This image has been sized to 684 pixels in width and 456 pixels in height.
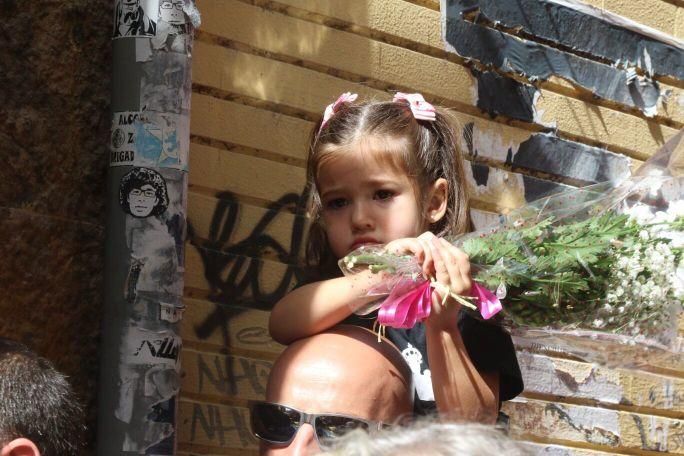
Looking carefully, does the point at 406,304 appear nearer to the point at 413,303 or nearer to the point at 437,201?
the point at 413,303

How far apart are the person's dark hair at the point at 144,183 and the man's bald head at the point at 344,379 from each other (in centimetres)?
88

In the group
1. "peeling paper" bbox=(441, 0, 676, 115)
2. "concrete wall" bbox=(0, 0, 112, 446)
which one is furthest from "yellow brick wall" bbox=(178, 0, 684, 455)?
"concrete wall" bbox=(0, 0, 112, 446)

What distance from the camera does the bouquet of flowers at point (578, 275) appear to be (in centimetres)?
269

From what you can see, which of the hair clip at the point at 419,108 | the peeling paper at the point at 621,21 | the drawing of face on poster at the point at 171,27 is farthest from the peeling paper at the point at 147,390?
the peeling paper at the point at 621,21

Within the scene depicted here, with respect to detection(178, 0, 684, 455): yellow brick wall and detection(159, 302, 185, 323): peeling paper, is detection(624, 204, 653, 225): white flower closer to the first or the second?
detection(178, 0, 684, 455): yellow brick wall

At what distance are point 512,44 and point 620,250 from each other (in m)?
2.94

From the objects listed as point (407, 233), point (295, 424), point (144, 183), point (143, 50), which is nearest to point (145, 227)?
point (144, 183)

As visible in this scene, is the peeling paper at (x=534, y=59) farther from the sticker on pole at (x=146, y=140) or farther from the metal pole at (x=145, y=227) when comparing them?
the sticker on pole at (x=146, y=140)

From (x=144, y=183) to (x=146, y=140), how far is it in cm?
13

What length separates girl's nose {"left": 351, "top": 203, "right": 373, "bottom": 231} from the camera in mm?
3088

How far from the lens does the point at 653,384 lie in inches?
237

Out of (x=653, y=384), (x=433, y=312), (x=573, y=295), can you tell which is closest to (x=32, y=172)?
(x=433, y=312)

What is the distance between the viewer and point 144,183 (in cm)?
358

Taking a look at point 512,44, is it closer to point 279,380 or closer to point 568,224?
point 568,224
